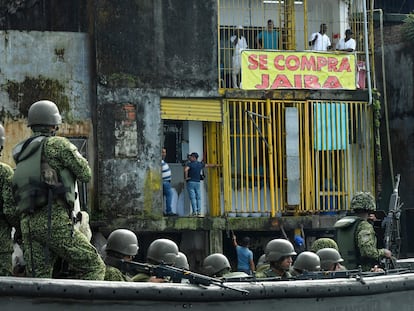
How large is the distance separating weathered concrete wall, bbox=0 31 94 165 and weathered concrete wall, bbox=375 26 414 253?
740cm

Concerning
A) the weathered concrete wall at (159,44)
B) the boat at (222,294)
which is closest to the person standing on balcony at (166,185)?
the weathered concrete wall at (159,44)

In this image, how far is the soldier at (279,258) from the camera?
34.0 ft

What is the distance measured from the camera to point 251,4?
21844 millimetres

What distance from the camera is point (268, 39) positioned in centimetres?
2170

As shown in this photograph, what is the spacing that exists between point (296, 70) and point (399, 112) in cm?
409

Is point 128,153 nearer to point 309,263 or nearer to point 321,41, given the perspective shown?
point 321,41

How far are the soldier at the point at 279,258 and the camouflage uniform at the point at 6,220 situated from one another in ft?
8.57

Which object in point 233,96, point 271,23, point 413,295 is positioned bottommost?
point 413,295

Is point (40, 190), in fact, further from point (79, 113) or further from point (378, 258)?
point (79, 113)

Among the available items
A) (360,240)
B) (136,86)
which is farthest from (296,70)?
(360,240)

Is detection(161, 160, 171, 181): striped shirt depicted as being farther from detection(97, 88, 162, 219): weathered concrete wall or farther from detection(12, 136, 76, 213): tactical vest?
detection(12, 136, 76, 213): tactical vest

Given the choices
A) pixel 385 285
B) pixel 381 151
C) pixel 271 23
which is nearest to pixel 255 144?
pixel 271 23

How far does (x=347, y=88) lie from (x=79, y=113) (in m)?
5.20

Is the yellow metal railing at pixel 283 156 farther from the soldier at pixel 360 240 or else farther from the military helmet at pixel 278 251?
the military helmet at pixel 278 251
